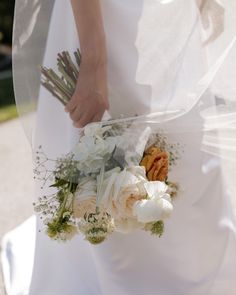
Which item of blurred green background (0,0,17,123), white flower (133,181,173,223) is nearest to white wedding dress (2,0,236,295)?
white flower (133,181,173,223)

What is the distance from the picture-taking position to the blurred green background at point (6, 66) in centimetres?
583

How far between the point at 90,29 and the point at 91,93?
213 millimetres

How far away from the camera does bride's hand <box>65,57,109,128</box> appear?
6.53 ft

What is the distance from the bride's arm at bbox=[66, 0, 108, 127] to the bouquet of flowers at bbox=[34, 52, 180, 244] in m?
0.16

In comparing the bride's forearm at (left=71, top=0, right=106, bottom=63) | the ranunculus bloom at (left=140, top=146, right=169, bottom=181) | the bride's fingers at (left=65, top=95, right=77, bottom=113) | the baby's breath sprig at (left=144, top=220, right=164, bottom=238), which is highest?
the bride's forearm at (left=71, top=0, right=106, bottom=63)

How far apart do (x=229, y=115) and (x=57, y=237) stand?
713 mm

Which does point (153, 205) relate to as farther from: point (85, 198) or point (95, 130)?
point (95, 130)

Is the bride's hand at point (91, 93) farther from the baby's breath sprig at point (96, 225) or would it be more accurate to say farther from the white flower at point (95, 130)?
the baby's breath sprig at point (96, 225)

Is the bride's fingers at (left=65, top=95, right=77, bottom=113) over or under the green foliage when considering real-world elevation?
over

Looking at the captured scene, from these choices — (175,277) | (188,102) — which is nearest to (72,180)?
(188,102)

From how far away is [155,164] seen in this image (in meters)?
1.77

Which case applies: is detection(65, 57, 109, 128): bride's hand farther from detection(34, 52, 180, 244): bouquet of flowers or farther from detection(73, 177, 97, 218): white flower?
detection(73, 177, 97, 218): white flower

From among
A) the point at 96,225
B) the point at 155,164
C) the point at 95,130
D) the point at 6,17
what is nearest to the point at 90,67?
the point at 95,130

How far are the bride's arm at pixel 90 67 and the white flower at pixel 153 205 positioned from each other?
1.41 ft
